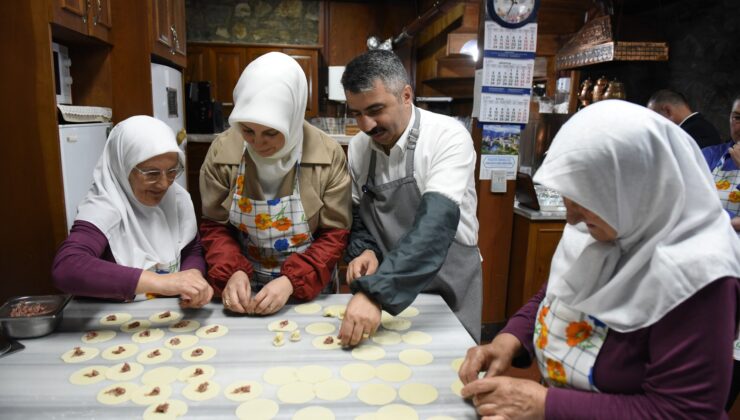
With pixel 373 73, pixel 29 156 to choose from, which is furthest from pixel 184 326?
pixel 29 156

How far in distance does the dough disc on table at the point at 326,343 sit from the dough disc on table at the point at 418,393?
→ 24cm

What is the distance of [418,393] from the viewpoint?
1.03 metres

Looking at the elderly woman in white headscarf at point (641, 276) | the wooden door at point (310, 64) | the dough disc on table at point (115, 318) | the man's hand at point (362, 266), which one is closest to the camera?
the elderly woman in white headscarf at point (641, 276)

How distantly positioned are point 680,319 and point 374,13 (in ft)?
22.3

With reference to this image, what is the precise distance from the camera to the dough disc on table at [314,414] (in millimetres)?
944

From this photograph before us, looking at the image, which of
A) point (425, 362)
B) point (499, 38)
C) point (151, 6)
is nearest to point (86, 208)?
point (425, 362)

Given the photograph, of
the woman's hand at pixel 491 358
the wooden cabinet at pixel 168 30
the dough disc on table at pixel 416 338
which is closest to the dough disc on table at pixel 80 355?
the dough disc on table at pixel 416 338

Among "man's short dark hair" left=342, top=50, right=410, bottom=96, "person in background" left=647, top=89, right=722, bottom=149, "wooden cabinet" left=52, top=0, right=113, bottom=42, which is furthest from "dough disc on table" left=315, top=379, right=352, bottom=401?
"person in background" left=647, top=89, right=722, bottom=149

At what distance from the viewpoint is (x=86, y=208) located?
1479 mm

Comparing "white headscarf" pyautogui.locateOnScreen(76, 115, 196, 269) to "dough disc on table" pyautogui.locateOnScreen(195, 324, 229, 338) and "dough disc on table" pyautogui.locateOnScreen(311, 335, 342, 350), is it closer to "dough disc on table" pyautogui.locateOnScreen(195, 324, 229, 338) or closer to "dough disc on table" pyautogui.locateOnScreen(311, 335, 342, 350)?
"dough disc on table" pyautogui.locateOnScreen(195, 324, 229, 338)

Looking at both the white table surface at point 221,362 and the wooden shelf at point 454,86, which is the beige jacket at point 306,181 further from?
the wooden shelf at point 454,86

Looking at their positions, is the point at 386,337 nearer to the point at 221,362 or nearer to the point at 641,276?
the point at 221,362

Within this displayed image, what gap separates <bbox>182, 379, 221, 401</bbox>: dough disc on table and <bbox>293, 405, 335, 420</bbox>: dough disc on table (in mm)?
195

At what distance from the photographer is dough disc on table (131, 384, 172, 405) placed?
100 cm
